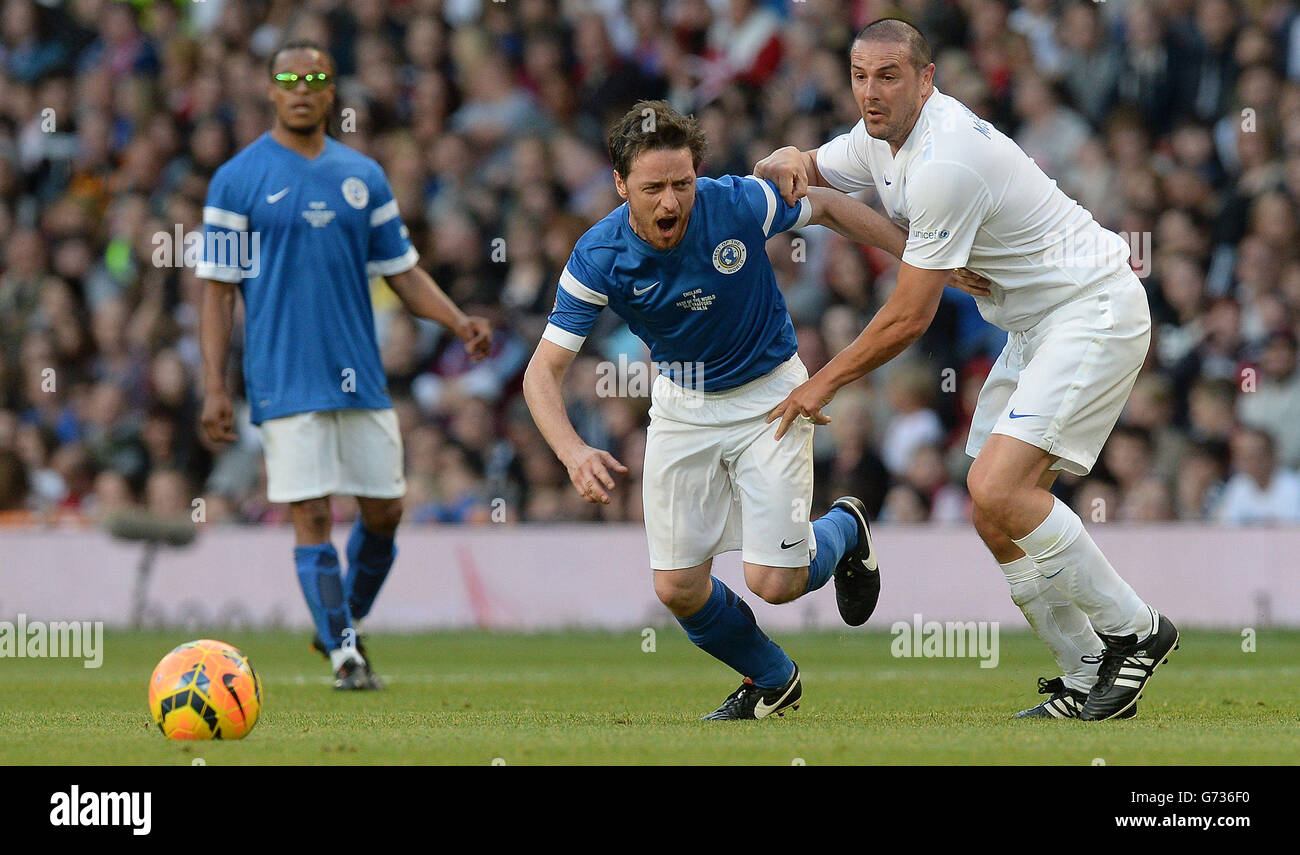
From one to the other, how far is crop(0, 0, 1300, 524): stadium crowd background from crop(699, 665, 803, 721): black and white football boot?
5.39 meters

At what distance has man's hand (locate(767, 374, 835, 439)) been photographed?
6.43 m

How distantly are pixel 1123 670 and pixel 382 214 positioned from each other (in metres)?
4.35

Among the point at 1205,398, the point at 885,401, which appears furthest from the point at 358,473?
the point at 1205,398

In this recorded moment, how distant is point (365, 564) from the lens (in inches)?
354

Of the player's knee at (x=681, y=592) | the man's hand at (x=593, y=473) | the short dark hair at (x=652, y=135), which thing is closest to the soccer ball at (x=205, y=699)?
the man's hand at (x=593, y=473)

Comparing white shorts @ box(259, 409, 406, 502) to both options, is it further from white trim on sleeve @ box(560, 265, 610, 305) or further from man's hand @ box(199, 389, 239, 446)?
white trim on sleeve @ box(560, 265, 610, 305)

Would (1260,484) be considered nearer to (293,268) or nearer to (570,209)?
(570,209)

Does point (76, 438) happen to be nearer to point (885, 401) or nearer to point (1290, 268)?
point (885, 401)

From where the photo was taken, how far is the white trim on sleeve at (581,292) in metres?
6.67

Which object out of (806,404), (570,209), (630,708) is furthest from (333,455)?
(570,209)

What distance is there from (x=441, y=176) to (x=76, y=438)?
11.9 feet

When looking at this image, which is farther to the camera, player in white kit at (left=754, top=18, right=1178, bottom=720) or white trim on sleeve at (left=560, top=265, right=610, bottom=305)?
white trim on sleeve at (left=560, top=265, right=610, bottom=305)

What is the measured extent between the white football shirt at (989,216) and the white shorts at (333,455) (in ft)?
9.81

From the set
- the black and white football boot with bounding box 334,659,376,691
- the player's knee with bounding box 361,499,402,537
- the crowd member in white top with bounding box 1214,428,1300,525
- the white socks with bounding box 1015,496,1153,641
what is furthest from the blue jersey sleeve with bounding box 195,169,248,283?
the crowd member in white top with bounding box 1214,428,1300,525
